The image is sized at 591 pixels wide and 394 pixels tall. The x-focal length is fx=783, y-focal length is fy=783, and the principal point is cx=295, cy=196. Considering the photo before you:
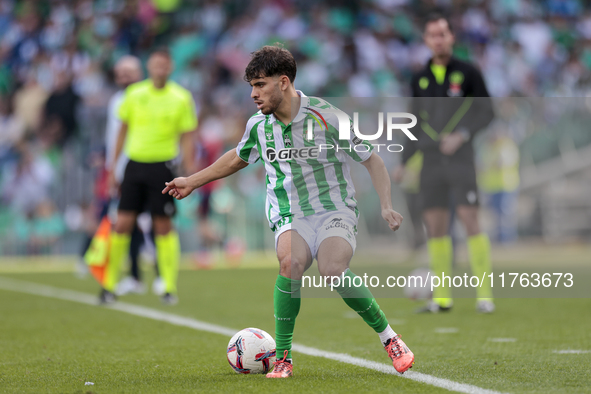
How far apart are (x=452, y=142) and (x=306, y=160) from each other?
2767mm


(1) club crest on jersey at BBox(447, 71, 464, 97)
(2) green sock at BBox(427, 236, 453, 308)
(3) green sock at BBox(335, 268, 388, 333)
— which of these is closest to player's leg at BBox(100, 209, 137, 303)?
(2) green sock at BBox(427, 236, 453, 308)

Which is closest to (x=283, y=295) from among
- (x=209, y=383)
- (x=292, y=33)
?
(x=209, y=383)

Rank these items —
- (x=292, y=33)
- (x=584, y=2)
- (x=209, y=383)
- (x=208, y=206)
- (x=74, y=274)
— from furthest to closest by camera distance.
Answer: (x=584, y=2), (x=292, y=33), (x=208, y=206), (x=74, y=274), (x=209, y=383)

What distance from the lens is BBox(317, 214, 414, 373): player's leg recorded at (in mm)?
3453

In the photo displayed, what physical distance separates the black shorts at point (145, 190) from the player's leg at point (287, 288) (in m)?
3.65

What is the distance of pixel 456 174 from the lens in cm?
633

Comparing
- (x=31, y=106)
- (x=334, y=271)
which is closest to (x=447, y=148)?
(x=334, y=271)

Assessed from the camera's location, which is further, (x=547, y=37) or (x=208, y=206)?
(x=547, y=37)

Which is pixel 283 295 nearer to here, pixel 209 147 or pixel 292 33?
pixel 209 147

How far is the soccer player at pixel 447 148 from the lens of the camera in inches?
247

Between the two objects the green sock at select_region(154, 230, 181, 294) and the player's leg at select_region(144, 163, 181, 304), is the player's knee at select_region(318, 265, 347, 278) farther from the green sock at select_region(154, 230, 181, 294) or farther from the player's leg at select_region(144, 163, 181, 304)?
the green sock at select_region(154, 230, 181, 294)

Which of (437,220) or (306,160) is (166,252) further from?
(306,160)

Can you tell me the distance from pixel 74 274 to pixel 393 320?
688cm

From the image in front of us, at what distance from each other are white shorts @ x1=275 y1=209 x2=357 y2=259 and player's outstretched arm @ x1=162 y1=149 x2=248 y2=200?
16.1 inches
